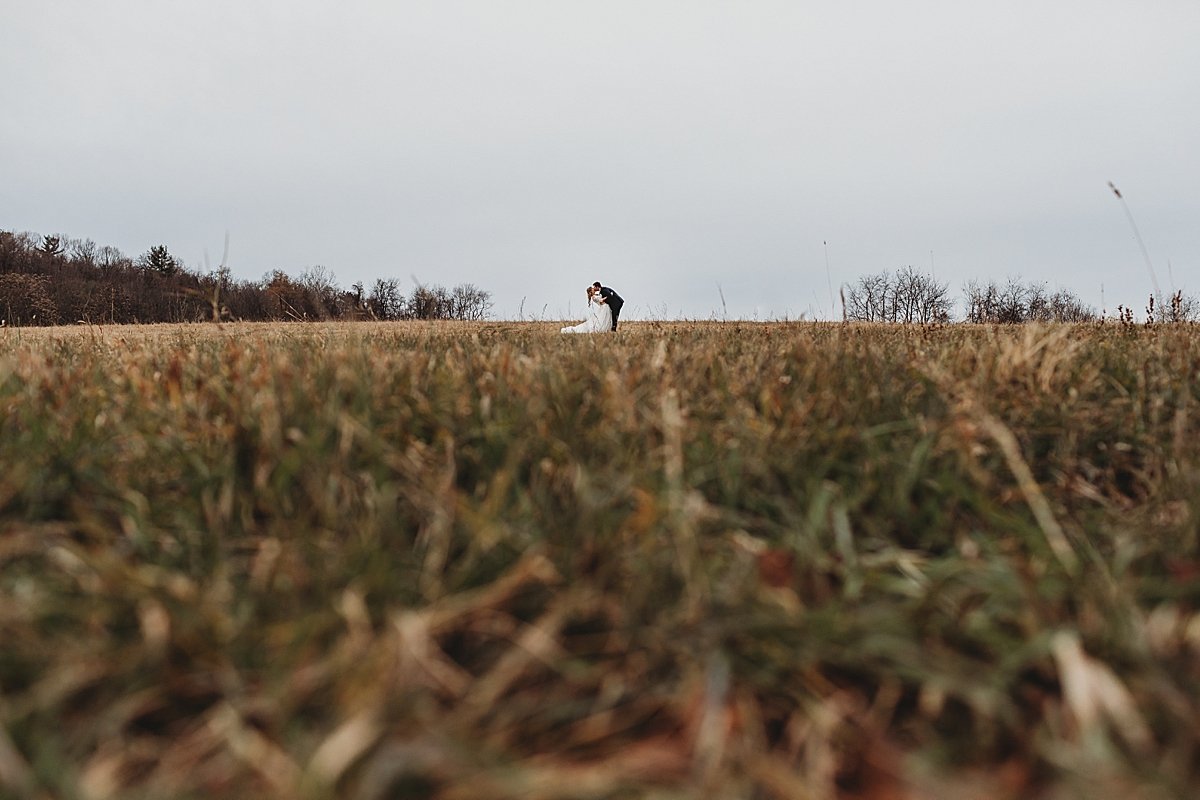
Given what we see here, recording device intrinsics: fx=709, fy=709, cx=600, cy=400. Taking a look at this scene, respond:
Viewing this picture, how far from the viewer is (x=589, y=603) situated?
1218 mm

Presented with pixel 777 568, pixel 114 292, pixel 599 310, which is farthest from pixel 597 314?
pixel 114 292

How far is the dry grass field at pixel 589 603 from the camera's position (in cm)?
93

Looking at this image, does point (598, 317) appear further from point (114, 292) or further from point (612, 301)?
point (114, 292)

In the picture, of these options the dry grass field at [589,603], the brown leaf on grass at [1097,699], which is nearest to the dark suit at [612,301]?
the dry grass field at [589,603]

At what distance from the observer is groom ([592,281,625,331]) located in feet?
60.1

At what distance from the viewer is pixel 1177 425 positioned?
2002 mm

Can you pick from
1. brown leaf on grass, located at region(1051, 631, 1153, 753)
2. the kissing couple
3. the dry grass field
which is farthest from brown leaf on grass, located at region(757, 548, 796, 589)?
the kissing couple

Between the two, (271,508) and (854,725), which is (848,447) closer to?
(854,725)

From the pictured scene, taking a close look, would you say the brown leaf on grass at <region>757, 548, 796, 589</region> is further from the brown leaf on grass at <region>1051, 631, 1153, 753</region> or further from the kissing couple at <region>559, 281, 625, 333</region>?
the kissing couple at <region>559, 281, 625, 333</region>

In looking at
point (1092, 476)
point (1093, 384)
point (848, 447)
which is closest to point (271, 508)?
point (848, 447)

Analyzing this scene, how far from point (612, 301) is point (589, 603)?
18.0 metres

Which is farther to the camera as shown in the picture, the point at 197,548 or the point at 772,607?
the point at 197,548

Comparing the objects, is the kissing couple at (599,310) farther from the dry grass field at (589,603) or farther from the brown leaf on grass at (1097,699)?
the brown leaf on grass at (1097,699)

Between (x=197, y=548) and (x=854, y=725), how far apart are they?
132cm
